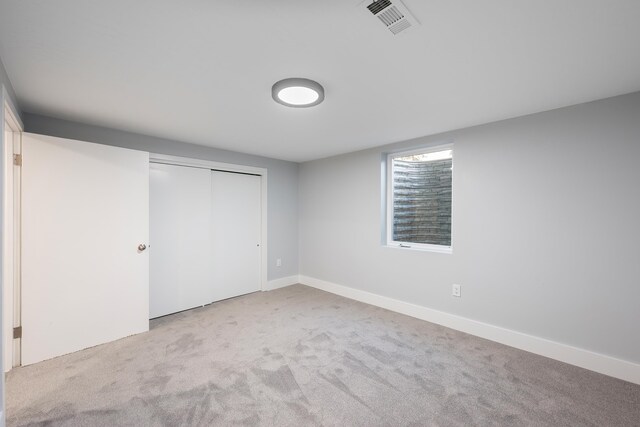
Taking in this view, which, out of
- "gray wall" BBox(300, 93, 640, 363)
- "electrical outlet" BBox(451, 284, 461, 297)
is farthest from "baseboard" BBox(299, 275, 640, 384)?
"electrical outlet" BBox(451, 284, 461, 297)

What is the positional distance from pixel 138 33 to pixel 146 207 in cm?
202

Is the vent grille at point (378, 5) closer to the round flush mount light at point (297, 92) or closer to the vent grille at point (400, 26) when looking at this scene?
the vent grille at point (400, 26)

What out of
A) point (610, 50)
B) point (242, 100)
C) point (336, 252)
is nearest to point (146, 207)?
point (242, 100)

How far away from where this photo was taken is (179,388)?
2006 millimetres

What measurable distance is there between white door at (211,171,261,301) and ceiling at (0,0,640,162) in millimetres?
1578

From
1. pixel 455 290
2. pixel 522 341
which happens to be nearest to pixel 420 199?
pixel 455 290

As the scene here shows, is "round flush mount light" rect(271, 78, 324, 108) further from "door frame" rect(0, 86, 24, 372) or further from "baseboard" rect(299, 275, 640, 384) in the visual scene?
"baseboard" rect(299, 275, 640, 384)

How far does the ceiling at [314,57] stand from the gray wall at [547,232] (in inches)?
11.2

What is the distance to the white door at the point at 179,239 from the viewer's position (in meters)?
3.40

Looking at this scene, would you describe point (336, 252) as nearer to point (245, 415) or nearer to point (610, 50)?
point (245, 415)

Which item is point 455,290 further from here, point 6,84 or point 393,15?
point 6,84

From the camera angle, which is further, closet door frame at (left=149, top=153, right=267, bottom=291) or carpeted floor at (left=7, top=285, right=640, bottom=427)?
closet door frame at (left=149, top=153, right=267, bottom=291)

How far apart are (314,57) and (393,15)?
52cm

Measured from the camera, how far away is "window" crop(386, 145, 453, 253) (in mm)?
3320
